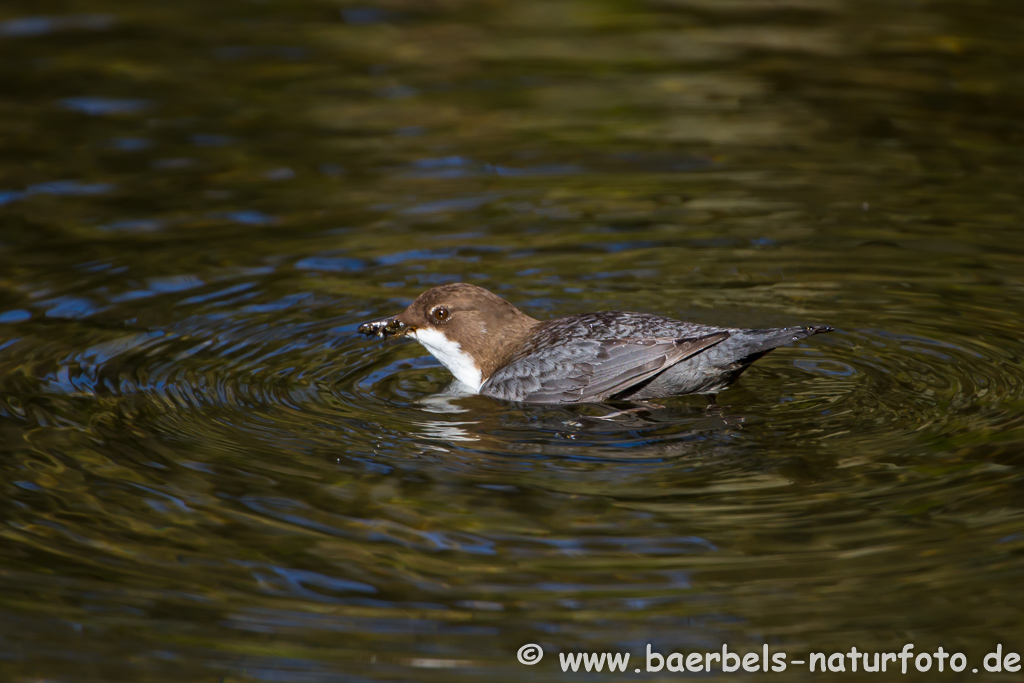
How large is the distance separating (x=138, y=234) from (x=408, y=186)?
7.08 ft

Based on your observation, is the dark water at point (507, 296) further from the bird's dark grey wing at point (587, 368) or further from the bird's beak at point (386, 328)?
the bird's beak at point (386, 328)

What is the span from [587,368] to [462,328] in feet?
2.83

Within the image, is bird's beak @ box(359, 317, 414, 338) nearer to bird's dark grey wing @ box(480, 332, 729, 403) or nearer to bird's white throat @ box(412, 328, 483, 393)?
bird's white throat @ box(412, 328, 483, 393)

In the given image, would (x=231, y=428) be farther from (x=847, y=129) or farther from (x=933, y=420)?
(x=847, y=129)

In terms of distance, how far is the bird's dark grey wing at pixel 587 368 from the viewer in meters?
6.69

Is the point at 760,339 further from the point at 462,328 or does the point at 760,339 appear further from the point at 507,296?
the point at 507,296

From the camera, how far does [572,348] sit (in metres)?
6.93

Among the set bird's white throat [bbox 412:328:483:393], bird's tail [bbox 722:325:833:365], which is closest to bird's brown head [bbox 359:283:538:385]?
bird's white throat [bbox 412:328:483:393]

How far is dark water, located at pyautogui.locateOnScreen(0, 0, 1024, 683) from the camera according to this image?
4.84 m

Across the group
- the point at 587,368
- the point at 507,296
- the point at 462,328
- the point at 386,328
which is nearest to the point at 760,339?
the point at 587,368

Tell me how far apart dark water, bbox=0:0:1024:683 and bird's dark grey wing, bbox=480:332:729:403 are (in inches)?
5.3

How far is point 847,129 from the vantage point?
10969 millimetres

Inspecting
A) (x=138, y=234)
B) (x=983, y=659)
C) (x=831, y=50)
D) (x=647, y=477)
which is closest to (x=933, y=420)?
(x=647, y=477)

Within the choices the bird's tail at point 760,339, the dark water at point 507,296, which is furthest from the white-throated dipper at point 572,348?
the dark water at point 507,296
